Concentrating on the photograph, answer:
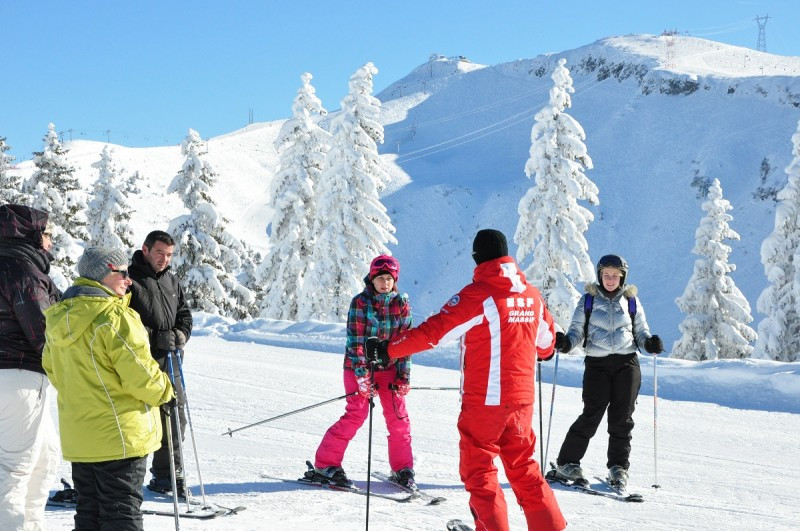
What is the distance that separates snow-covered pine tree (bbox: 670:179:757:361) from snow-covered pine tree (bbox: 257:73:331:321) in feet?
49.0

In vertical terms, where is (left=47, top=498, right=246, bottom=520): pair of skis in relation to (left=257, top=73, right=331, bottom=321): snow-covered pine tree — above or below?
below

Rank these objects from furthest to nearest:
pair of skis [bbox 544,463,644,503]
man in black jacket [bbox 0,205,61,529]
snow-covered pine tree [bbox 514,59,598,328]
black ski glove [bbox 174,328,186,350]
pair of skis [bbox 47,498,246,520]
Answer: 1. snow-covered pine tree [bbox 514,59,598,328]
2. pair of skis [bbox 544,463,644,503]
3. black ski glove [bbox 174,328,186,350]
4. pair of skis [bbox 47,498,246,520]
5. man in black jacket [bbox 0,205,61,529]

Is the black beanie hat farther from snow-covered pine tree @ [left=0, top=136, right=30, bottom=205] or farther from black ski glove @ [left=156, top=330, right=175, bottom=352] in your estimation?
snow-covered pine tree @ [left=0, top=136, right=30, bottom=205]

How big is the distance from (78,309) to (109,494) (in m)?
1.06

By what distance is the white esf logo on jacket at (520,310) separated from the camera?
4938 millimetres

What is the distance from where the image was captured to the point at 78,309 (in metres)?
4.04

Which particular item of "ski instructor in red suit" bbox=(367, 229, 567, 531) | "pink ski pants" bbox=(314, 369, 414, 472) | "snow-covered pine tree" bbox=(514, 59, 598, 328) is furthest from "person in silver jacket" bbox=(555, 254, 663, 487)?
"snow-covered pine tree" bbox=(514, 59, 598, 328)

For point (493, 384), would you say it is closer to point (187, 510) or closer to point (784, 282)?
point (187, 510)

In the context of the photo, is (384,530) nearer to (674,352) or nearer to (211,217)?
(211,217)

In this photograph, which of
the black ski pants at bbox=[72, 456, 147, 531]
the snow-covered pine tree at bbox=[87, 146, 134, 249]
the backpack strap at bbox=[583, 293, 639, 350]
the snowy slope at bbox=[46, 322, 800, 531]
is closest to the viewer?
the black ski pants at bbox=[72, 456, 147, 531]

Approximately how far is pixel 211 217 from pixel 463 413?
23464mm

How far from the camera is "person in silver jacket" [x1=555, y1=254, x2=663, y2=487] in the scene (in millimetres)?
6980

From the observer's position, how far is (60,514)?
5.67m

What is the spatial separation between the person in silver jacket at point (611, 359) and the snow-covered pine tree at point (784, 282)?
21150mm
